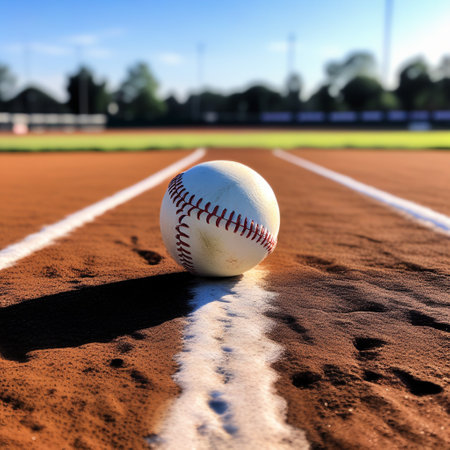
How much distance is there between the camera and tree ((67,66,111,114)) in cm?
7476

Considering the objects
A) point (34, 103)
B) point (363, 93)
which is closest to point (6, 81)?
point (34, 103)

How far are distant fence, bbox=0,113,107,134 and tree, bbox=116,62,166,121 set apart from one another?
23258 mm

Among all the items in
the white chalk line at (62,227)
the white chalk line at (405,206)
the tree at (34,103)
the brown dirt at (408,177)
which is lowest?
the white chalk line at (62,227)

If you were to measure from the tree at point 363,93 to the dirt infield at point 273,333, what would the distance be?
75.8 metres

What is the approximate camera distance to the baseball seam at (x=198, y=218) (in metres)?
3.16

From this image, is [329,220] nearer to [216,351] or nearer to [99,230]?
[99,230]

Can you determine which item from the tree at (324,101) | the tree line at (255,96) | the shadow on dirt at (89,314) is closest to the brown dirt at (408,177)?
the shadow on dirt at (89,314)

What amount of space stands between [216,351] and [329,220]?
3525 millimetres

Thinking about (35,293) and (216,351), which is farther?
(35,293)

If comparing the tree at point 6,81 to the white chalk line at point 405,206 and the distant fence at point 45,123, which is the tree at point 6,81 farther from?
the white chalk line at point 405,206

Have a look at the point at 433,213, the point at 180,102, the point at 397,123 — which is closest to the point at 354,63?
the point at 180,102

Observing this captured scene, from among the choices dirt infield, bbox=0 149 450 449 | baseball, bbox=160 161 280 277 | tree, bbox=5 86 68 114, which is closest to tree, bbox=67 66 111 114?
tree, bbox=5 86 68 114

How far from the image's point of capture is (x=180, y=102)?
328ft

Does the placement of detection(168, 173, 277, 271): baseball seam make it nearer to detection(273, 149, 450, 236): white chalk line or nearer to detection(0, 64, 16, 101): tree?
detection(273, 149, 450, 236): white chalk line
